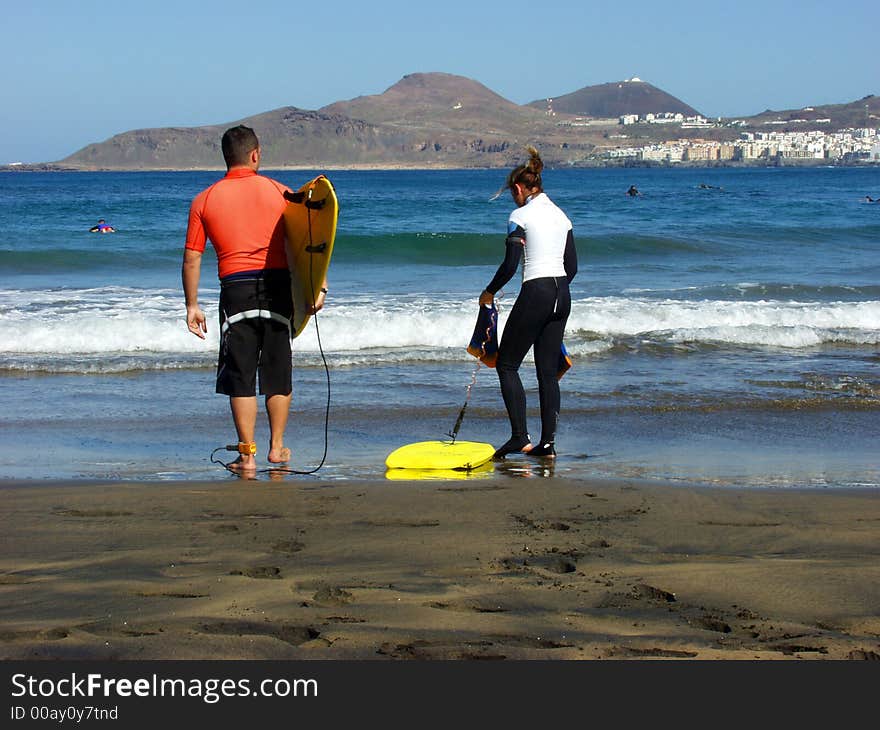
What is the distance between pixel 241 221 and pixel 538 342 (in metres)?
1.97

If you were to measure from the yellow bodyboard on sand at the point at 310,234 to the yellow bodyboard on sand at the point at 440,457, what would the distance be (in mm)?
985

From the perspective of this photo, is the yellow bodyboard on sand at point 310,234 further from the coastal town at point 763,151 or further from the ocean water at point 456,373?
the coastal town at point 763,151

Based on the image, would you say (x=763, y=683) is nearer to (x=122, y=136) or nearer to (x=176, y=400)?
(x=176, y=400)

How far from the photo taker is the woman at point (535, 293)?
19.8 feet

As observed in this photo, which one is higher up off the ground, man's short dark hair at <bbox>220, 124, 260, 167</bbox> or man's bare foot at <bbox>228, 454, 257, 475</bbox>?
man's short dark hair at <bbox>220, 124, 260, 167</bbox>

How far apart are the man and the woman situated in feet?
4.11

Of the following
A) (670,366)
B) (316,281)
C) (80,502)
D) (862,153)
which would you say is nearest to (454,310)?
(670,366)

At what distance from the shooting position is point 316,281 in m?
5.52

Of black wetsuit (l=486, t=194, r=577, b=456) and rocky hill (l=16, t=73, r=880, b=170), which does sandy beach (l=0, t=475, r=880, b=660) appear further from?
rocky hill (l=16, t=73, r=880, b=170)

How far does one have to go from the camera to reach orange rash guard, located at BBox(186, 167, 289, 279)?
5270 mm

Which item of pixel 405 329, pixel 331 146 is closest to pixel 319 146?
pixel 331 146

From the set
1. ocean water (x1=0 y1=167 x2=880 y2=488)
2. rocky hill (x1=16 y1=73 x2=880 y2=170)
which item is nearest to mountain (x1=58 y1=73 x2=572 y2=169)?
rocky hill (x1=16 y1=73 x2=880 y2=170)

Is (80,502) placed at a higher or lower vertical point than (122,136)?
lower

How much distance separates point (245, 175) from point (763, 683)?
366cm
